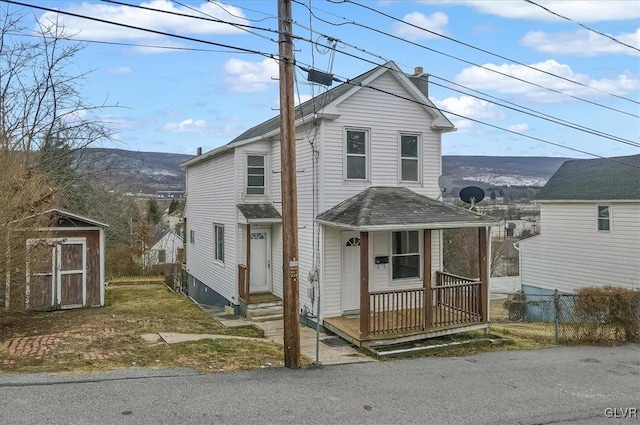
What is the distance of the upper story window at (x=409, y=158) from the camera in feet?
43.0

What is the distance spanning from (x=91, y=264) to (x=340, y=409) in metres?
10.4

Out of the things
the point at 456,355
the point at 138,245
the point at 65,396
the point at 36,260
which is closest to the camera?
the point at 65,396

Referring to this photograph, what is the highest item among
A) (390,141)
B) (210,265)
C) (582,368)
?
(390,141)

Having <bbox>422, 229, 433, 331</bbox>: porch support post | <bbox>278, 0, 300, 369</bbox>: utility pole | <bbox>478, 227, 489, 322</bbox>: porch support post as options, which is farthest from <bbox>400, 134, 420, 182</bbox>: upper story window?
<bbox>278, 0, 300, 369</bbox>: utility pole

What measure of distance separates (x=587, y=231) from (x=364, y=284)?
14142 mm

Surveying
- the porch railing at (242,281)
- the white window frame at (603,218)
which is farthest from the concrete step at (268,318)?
the white window frame at (603,218)

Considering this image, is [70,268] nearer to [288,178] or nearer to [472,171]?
[288,178]

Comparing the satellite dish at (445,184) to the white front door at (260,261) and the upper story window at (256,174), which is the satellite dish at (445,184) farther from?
the white front door at (260,261)

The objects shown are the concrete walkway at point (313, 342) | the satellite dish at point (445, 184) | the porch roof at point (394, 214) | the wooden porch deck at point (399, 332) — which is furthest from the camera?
the satellite dish at point (445, 184)

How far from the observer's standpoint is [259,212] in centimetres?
1436

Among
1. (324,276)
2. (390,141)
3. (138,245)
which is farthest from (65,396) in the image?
(138,245)

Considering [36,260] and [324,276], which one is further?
[324,276]

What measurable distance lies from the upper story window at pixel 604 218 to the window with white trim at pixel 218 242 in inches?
587

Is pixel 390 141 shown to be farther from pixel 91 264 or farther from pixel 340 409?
pixel 91 264
